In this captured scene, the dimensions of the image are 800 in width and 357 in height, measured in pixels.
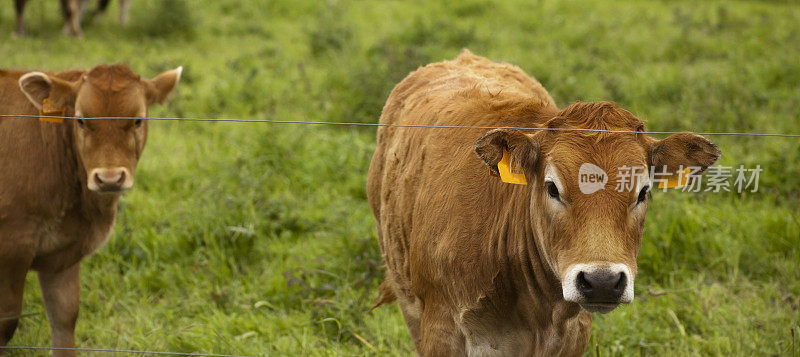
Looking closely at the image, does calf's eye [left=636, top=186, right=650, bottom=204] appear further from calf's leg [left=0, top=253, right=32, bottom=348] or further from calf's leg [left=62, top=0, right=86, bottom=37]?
calf's leg [left=62, top=0, right=86, bottom=37]

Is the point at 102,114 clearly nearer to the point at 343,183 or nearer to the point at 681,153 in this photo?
the point at 343,183

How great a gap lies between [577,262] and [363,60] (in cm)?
684

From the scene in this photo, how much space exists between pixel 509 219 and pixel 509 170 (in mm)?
315

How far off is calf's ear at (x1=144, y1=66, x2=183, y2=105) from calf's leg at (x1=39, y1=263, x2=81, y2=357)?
1.11 meters

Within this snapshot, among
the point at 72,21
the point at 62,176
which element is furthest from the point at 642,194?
the point at 72,21

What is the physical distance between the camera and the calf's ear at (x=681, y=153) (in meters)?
2.60

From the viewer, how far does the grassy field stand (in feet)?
14.7

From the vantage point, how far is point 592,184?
2.52 metres

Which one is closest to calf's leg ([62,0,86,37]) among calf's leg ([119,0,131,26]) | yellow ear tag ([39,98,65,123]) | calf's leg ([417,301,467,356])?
calf's leg ([119,0,131,26])

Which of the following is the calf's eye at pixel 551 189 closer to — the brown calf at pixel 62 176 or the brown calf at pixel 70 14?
the brown calf at pixel 62 176

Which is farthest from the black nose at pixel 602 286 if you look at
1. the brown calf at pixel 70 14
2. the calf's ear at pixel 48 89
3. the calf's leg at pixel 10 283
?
the brown calf at pixel 70 14

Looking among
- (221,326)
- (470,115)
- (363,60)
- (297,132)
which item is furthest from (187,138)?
(470,115)

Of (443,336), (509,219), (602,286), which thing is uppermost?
(602,286)

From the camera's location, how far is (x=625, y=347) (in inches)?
166
